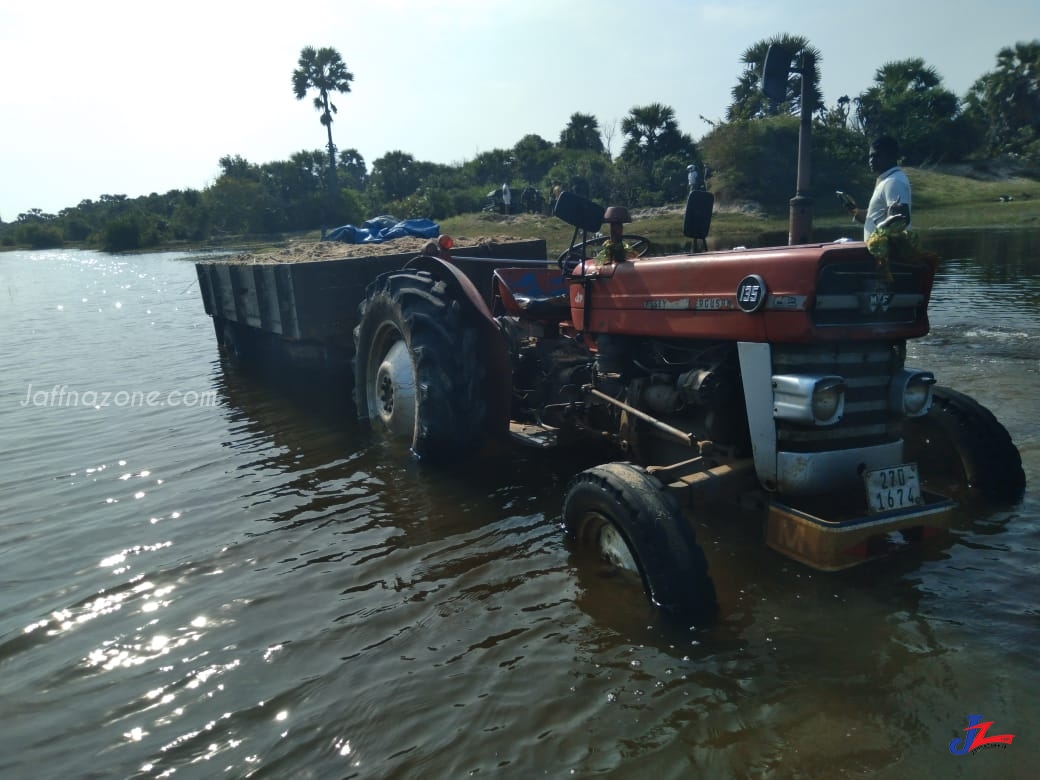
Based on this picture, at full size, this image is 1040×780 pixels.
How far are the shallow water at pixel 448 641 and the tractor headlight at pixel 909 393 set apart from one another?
856 mm

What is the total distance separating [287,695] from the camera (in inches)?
119

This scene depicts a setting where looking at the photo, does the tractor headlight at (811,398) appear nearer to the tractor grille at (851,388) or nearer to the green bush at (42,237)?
the tractor grille at (851,388)

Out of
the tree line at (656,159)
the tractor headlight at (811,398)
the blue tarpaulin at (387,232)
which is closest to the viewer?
the tractor headlight at (811,398)

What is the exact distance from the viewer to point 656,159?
4475 cm

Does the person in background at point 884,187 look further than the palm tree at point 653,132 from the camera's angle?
No

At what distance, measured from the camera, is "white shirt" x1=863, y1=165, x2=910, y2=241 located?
3.74m

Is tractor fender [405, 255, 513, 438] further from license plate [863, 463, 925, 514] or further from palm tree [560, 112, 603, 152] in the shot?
palm tree [560, 112, 603, 152]

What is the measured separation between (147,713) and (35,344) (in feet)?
40.9

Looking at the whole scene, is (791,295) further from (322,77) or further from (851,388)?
(322,77)

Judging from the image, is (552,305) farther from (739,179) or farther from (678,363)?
(739,179)

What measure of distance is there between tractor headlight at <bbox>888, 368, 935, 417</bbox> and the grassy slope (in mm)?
19672

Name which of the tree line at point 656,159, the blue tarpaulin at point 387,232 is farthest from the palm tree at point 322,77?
the blue tarpaulin at point 387,232

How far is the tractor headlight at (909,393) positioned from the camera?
3.32 m

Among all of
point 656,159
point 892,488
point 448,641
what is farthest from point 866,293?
point 656,159
